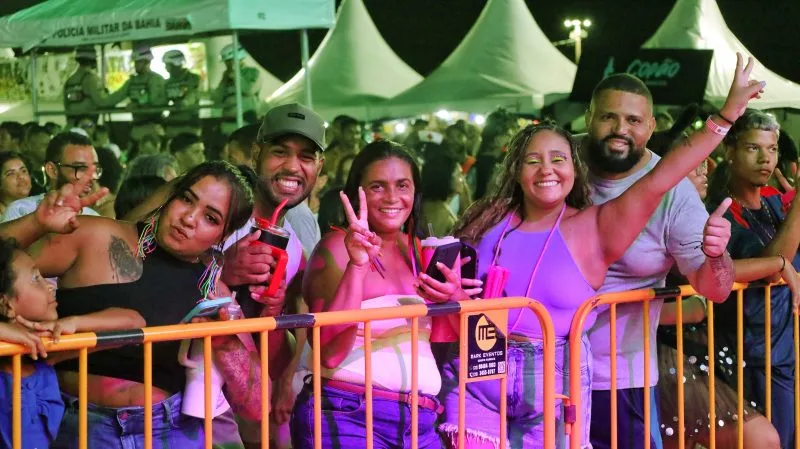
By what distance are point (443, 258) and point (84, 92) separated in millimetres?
10491

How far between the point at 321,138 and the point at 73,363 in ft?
6.26

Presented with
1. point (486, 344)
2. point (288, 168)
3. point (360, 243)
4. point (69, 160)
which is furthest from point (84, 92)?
point (360, 243)

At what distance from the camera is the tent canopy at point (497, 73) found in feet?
63.2

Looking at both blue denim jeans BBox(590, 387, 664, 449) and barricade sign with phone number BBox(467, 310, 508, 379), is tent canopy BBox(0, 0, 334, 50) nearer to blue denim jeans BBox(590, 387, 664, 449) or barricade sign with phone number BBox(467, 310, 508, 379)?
blue denim jeans BBox(590, 387, 664, 449)

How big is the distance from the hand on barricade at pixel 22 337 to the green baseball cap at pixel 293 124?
200 centimetres

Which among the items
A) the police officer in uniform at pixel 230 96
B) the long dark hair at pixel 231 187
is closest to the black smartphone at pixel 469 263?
the long dark hair at pixel 231 187

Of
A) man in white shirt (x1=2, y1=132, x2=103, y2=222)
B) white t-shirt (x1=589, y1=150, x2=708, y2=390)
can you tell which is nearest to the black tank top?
white t-shirt (x1=589, y1=150, x2=708, y2=390)

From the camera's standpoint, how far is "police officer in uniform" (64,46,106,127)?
13727mm

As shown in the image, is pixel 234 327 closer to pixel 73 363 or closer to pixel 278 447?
pixel 73 363

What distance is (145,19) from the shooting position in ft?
39.9

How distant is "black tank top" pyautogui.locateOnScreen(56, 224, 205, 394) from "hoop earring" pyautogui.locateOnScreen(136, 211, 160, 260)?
22mm

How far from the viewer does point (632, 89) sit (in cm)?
542

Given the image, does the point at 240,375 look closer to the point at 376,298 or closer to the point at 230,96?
the point at 376,298

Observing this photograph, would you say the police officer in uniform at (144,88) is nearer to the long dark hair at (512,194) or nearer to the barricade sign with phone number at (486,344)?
A: the long dark hair at (512,194)
